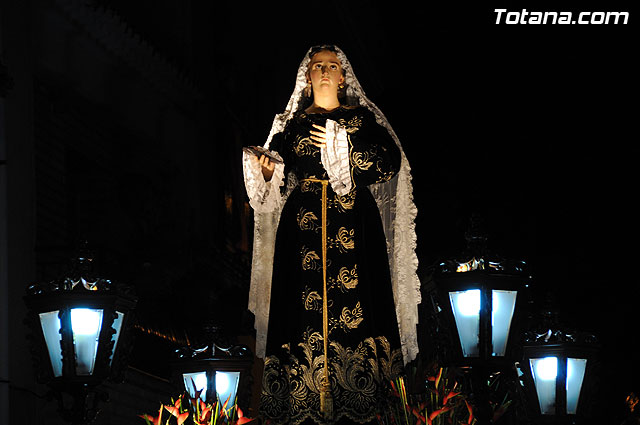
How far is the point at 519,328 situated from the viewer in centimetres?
620

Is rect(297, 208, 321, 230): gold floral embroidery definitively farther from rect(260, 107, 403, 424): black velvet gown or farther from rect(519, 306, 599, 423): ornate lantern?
rect(519, 306, 599, 423): ornate lantern

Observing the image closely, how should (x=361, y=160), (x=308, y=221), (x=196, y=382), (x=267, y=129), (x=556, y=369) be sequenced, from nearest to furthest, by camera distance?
(x=361, y=160), (x=308, y=221), (x=196, y=382), (x=556, y=369), (x=267, y=129)

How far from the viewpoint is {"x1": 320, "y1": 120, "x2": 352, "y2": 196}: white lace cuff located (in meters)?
7.12

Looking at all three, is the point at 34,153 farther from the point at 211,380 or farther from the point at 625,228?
the point at 625,228

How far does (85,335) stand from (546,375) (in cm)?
312

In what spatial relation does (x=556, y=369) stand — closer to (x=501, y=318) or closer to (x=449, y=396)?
(x=449, y=396)

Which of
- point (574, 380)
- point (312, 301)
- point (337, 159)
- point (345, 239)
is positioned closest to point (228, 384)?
point (312, 301)

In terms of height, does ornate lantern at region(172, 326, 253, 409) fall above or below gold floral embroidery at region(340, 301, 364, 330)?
below

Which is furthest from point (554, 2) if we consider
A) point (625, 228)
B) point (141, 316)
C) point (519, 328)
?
point (519, 328)

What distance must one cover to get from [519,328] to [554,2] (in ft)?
29.8

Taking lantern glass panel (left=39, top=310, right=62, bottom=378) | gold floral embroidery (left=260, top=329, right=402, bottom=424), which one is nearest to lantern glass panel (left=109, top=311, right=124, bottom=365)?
lantern glass panel (left=39, top=310, right=62, bottom=378)

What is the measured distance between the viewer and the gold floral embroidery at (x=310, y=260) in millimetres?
7227

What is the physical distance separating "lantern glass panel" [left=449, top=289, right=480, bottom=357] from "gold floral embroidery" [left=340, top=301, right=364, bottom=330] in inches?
41.1

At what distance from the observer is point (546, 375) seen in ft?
26.6
